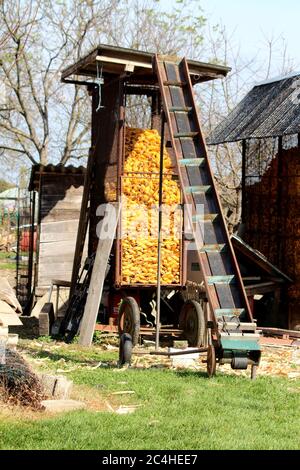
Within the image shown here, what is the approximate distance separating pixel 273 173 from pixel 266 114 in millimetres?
1289

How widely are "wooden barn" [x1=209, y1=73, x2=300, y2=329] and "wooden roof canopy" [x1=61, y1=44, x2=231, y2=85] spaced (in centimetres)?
197

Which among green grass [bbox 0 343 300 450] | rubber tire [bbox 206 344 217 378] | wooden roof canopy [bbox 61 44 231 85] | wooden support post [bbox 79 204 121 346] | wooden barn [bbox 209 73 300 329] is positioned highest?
wooden roof canopy [bbox 61 44 231 85]

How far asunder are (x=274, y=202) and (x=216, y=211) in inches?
251

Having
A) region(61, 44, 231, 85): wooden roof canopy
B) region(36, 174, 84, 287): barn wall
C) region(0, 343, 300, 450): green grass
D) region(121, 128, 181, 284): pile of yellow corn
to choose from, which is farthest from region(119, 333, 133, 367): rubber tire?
region(36, 174, 84, 287): barn wall

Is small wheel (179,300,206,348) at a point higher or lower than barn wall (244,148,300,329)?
lower

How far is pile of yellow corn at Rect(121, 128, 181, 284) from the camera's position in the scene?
14.4m

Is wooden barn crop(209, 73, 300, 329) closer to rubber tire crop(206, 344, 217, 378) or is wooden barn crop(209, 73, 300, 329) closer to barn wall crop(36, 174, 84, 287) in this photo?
barn wall crop(36, 174, 84, 287)

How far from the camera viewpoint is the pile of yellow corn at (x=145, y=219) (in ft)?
47.3

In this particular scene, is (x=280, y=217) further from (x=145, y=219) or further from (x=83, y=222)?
(x=83, y=222)

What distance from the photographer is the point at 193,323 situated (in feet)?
44.3

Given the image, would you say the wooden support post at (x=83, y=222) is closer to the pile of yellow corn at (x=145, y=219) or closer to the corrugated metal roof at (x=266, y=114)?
the pile of yellow corn at (x=145, y=219)

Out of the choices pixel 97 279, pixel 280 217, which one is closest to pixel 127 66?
pixel 97 279
